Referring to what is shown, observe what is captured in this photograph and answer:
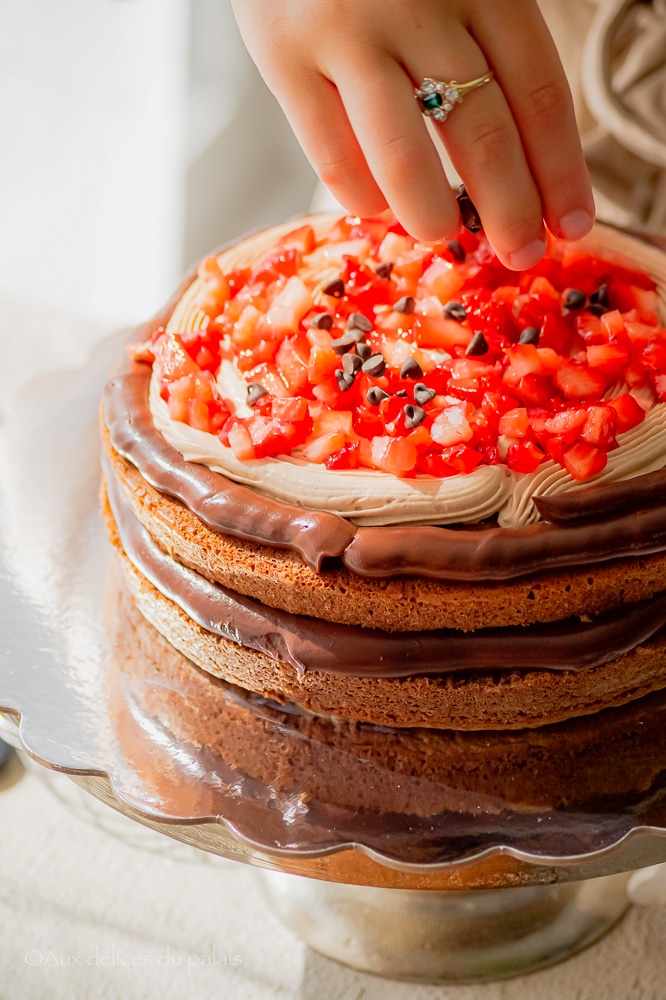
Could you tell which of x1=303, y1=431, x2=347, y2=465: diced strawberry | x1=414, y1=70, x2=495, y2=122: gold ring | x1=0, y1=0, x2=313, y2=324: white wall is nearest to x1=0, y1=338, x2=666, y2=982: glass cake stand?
x1=303, y1=431, x2=347, y2=465: diced strawberry

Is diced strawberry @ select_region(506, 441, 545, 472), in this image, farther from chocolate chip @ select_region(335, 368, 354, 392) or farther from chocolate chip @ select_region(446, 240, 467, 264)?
chocolate chip @ select_region(446, 240, 467, 264)

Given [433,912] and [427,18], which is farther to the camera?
[433,912]

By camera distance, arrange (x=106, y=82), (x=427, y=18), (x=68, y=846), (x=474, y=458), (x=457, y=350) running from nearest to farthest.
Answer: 1. (x=427, y=18)
2. (x=474, y=458)
3. (x=457, y=350)
4. (x=68, y=846)
5. (x=106, y=82)

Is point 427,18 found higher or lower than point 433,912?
higher

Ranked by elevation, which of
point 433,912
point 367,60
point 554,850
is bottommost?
point 433,912

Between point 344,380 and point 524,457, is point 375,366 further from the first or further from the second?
point 524,457

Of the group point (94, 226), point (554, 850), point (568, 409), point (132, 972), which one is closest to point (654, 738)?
point (554, 850)

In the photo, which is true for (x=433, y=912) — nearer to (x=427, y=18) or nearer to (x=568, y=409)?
(x=568, y=409)
